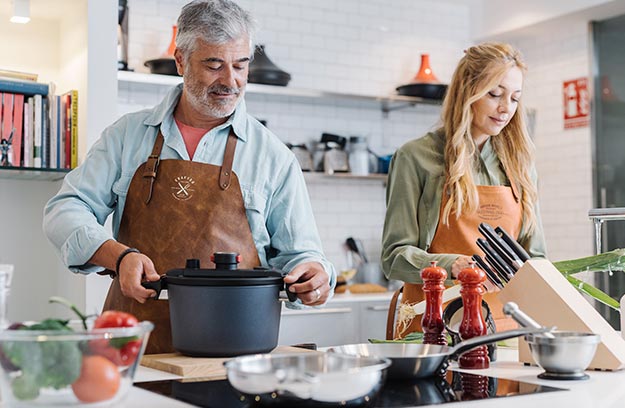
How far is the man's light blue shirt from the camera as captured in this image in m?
2.82

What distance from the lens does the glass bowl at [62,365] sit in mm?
1445

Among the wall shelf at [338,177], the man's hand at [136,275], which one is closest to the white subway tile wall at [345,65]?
the wall shelf at [338,177]

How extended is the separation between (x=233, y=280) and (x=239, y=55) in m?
1.01

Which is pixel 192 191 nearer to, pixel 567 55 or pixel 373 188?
pixel 373 188

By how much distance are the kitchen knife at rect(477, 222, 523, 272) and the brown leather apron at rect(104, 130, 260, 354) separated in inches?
31.0

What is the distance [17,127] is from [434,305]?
105 inches

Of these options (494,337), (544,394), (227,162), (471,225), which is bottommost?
(544,394)

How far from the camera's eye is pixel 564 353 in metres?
1.94

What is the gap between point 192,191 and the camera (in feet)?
9.00

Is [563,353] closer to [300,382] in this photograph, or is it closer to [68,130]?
[300,382]

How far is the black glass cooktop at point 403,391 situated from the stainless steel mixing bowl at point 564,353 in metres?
0.09

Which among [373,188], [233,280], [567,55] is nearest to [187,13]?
[233,280]

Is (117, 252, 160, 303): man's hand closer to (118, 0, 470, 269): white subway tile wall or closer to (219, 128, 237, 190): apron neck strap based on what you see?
(219, 128, 237, 190): apron neck strap

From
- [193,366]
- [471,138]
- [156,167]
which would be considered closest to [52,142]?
[156,167]
